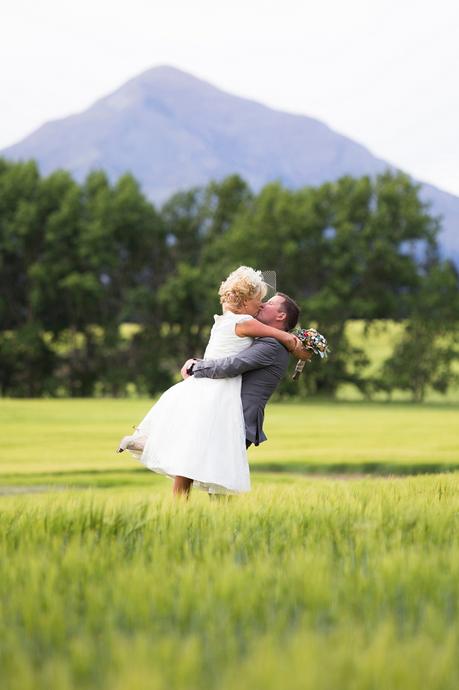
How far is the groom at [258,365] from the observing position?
681 cm

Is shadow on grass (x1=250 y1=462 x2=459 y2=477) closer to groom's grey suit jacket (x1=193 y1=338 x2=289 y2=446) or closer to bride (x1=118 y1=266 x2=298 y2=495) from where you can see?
groom's grey suit jacket (x1=193 y1=338 x2=289 y2=446)

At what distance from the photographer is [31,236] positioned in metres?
50.0

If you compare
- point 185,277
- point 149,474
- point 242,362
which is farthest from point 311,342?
point 185,277

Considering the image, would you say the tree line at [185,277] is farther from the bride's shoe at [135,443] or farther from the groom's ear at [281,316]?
the bride's shoe at [135,443]

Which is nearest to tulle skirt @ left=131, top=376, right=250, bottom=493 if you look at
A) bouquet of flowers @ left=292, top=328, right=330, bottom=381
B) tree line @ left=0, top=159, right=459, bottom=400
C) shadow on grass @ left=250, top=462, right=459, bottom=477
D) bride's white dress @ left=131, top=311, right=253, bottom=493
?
bride's white dress @ left=131, top=311, right=253, bottom=493

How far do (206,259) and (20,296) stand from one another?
9909 mm

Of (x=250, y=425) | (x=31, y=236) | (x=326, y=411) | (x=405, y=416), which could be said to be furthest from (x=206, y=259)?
(x=250, y=425)

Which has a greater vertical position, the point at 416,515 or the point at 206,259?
the point at 206,259

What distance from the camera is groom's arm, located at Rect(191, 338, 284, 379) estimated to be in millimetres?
6789

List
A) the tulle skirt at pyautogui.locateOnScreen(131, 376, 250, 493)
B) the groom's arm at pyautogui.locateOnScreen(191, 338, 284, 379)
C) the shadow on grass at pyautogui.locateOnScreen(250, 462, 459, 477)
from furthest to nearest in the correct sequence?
the shadow on grass at pyautogui.locateOnScreen(250, 462, 459, 477) → the groom's arm at pyautogui.locateOnScreen(191, 338, 284, 379) → the tulle skirt at pyautogui.locateOnScreen(131, 376, 250, 493)

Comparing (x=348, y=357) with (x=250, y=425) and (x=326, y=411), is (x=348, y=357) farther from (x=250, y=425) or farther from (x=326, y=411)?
(x=250, y=425)

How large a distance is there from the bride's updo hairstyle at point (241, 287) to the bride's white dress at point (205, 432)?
12 centimetres

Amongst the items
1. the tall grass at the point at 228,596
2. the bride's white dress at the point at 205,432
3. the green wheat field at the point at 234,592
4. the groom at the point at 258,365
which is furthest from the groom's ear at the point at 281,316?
the tall grass at the point at 228,596

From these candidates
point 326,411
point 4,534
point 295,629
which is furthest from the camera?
point 326,411
